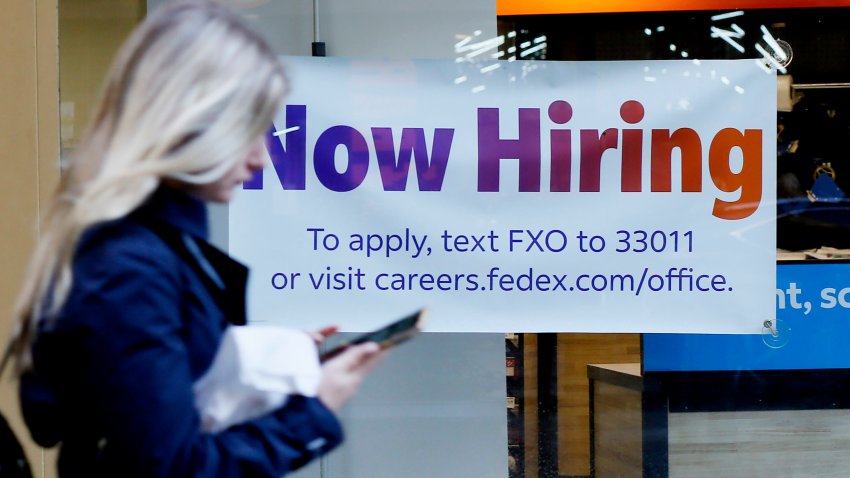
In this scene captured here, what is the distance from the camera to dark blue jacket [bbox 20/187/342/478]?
4.24 feet

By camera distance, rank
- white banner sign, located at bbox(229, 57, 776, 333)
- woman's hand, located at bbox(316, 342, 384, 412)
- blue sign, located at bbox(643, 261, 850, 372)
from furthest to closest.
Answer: blue sign, located at bbox(643, 261, 850, 372)
white banner sign, located at bbox(229, 57, 776, 333)
woman's hand, located at bbox(316, 342, 384, 412)

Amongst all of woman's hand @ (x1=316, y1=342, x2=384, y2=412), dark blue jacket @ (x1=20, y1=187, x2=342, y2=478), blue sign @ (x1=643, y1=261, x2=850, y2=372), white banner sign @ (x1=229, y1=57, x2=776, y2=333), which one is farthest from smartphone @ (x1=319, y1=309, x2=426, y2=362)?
blue sign @ (x1=643, y1=261, x2=850, y2=372)

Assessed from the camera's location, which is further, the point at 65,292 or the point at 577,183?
the point at 577,183

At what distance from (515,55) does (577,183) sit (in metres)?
0.54

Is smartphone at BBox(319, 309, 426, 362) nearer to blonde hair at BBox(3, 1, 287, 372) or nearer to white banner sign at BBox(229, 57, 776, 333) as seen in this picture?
blonde hair at BBox(3, 1, 287, 372)

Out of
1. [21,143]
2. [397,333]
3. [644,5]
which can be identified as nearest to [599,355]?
[644,5]

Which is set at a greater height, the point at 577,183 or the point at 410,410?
the point at 577,183

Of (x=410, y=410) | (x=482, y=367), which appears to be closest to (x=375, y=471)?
(x=410, y=410)

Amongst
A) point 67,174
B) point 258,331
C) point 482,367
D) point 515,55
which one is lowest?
point 482,367

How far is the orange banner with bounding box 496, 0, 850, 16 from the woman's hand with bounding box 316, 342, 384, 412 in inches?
112

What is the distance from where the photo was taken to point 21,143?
4.07m

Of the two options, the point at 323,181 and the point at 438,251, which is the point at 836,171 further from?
the point at 323,181

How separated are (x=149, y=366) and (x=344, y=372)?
0.30m

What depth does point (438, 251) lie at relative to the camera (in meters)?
4.01
